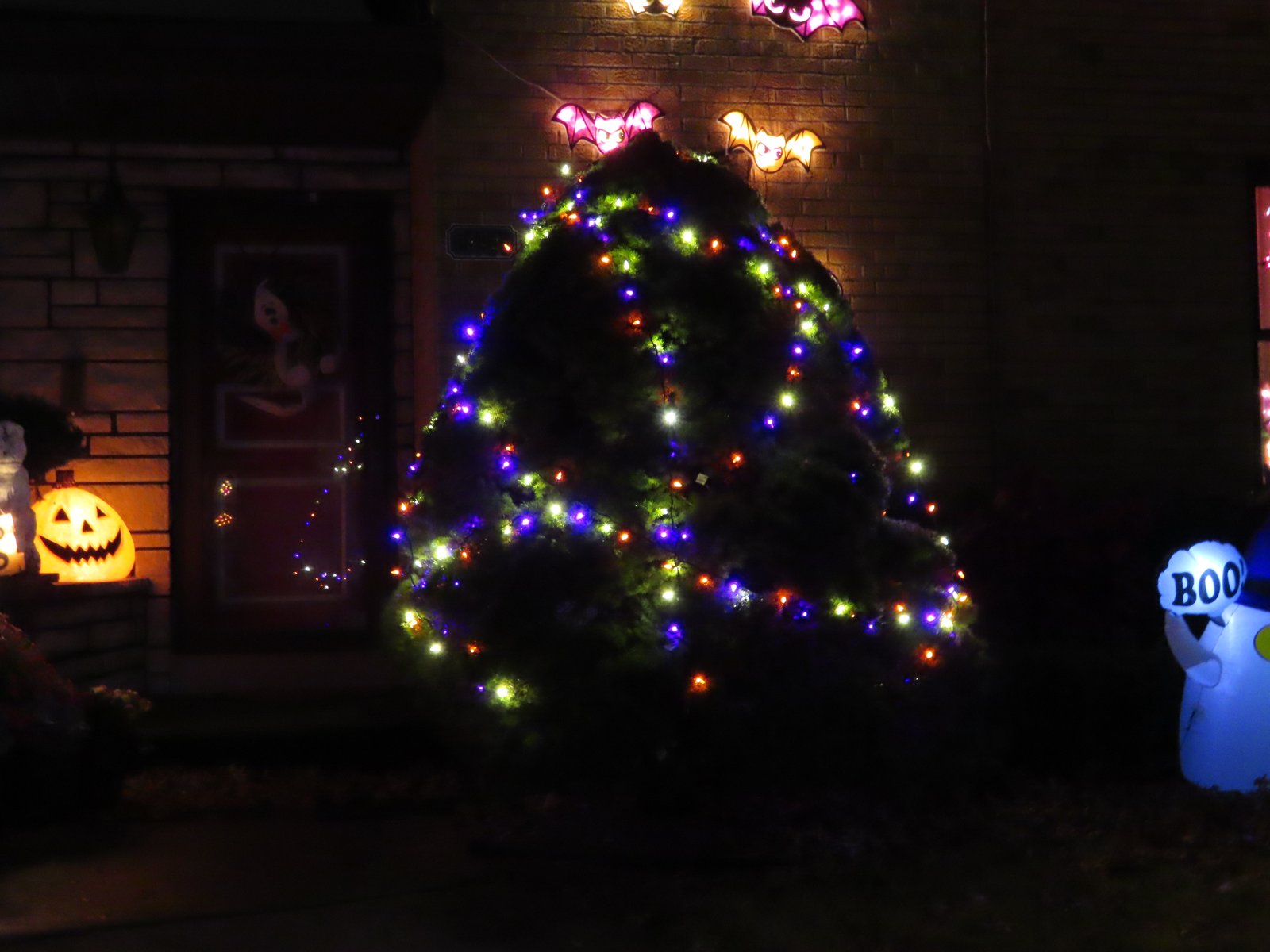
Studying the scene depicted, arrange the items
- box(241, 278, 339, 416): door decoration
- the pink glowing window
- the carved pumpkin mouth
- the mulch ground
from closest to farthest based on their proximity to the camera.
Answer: the mulch ground < the carved pumpkin mouth < box(241, 278, 339, 416): door decoration < the pink glowing window

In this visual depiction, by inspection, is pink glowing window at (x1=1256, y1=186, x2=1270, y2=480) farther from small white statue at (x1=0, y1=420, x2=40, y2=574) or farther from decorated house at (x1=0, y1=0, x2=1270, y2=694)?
small white statue at (x1=0, y1=420, x2=40, y2=574)

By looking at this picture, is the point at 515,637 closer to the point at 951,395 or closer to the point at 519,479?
the point at 519,479

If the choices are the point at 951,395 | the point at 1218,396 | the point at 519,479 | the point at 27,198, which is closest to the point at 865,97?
the point at 951,395

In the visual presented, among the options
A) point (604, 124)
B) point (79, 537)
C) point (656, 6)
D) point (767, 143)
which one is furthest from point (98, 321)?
point (767, 143)

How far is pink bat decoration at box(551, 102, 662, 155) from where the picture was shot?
24.6ft

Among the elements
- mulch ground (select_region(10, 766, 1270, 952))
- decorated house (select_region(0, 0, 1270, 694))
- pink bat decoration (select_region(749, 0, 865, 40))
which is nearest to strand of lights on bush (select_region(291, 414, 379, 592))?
decorated house (select_region(0, 0, 1270, 694))

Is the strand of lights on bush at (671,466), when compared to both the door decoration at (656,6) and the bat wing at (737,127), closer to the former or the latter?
the bat wing at (737,127)

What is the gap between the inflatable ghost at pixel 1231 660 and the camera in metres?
5.98

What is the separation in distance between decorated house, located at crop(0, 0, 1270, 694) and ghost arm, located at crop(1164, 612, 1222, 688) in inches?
64.3

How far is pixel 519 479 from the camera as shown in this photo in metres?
5.57

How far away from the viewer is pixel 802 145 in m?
7.82

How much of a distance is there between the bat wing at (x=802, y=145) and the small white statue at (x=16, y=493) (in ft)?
13.5

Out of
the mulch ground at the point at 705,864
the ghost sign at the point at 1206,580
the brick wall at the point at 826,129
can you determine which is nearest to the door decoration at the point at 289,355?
the brick wall at the point at 826,129

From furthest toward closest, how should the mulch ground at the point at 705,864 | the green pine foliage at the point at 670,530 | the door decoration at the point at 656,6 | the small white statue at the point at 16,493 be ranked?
the door decoration at the point at 656,6, the small white statue at the point at 16,493, the green pine foliage at the point at 670,530, the mulch ground at the point at 705,864
